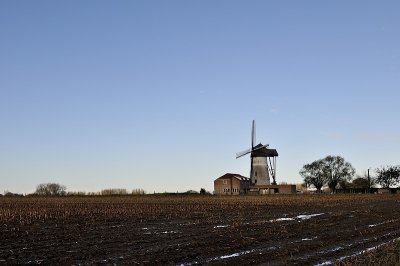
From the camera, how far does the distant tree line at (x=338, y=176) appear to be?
476 ft

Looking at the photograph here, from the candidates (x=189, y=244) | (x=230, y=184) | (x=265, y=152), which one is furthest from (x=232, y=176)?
(x=189, y=244)

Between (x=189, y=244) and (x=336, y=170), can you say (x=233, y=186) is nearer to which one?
(x=336, y=170)

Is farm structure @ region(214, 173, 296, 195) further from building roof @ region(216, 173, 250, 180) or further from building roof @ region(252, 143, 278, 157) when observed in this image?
building roof @ region(252, 143, 278, 157)

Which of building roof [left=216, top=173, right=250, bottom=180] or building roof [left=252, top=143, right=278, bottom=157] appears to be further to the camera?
building roof [left=216, top=173, right=250, bottom=180]

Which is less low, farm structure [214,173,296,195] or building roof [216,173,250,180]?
building roof [216,173,250,180]

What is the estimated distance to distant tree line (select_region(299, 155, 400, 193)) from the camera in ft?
476

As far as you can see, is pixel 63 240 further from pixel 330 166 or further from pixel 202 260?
pixel 330 166

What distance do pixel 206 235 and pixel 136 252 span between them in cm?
556

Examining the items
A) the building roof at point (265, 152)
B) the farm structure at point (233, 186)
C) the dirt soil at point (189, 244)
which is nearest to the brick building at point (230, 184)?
the farm structure at point (233, 186)

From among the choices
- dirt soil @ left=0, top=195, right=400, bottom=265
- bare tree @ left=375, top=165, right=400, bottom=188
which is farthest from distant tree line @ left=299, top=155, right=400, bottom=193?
dirt soil @ left=0, top=195, right=400, bottom=265

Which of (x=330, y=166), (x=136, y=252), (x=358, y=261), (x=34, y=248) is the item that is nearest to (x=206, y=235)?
(x=136, y=252)

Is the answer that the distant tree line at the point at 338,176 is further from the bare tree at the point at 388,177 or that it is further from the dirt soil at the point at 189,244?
the dirt soil at the point at 189,244

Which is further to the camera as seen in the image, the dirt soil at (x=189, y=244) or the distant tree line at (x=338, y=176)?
the distant tree line at (x=338, y=176)

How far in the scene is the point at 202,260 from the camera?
1468 cm
